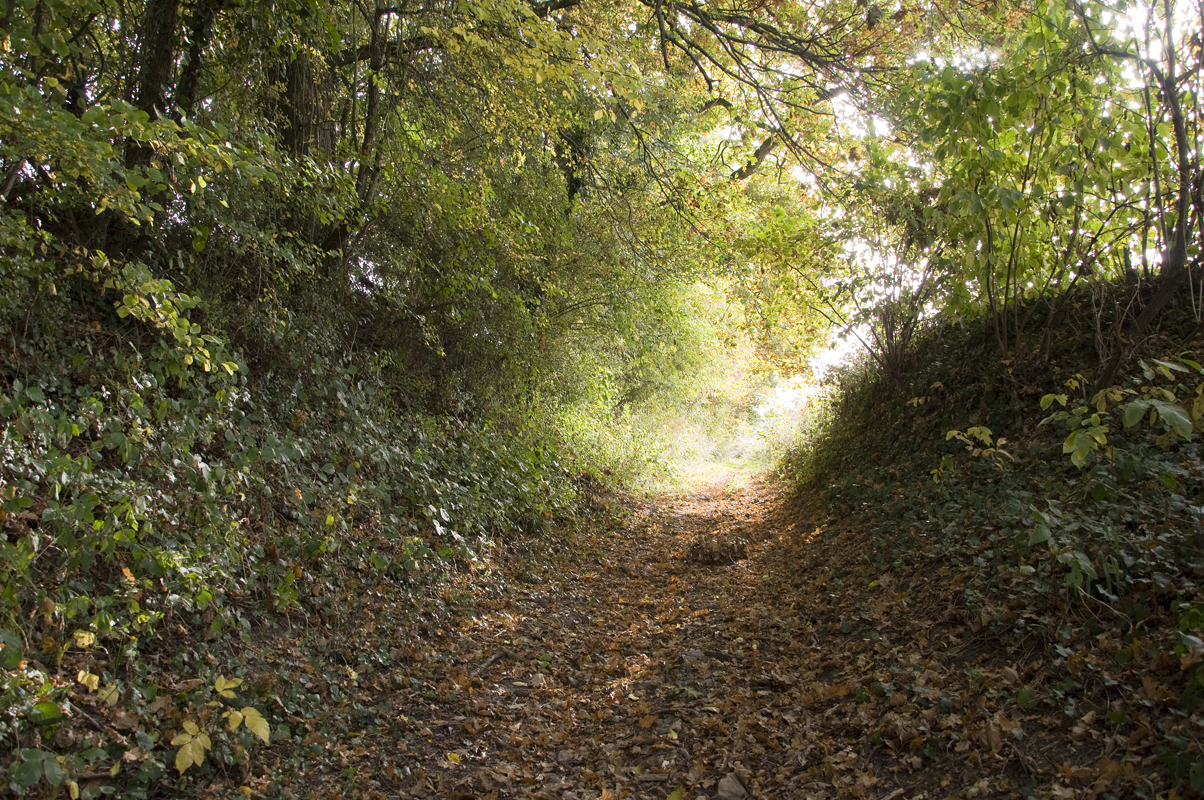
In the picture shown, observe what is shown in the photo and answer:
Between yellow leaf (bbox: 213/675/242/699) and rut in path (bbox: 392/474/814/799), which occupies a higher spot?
yellow leaf (bbox: 213/675/242/699)

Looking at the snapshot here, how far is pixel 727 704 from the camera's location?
456 cm

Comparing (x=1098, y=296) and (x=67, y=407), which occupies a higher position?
(x=1098, y=296)

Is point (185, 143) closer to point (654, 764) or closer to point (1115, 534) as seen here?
point (654, 764)

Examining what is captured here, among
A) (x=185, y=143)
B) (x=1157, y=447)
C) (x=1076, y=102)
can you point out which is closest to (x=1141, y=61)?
(x=1076, y=102)

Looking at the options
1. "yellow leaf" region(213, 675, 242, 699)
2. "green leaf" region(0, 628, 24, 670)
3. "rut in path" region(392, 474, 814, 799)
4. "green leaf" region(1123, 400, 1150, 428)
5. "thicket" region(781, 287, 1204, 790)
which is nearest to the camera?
"green leaf" region(1123, 400, 1150, 428)

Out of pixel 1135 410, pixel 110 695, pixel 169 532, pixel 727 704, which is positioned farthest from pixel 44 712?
pixel 1135 410

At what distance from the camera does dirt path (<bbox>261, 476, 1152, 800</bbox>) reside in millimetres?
3330

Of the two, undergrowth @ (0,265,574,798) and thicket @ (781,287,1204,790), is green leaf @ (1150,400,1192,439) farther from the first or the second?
undergrowth @ (0,265,574,798)

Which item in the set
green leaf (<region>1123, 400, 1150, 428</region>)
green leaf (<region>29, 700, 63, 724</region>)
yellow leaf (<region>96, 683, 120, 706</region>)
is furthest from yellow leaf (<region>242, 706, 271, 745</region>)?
green leaf (<region>1123, 400, 1150, 428</region>)

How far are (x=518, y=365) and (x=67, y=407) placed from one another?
653cm

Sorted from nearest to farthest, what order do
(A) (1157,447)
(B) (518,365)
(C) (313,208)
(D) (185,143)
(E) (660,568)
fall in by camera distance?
(D) (185,143)
(A) (1157,447)
(C) (313,208)
(E) (660,568)
(B) (518,365)

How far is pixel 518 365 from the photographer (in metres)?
10.7

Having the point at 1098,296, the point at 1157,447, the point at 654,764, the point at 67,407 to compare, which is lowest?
the point at 654,764

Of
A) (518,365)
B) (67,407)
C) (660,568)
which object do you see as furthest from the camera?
(518,365)
